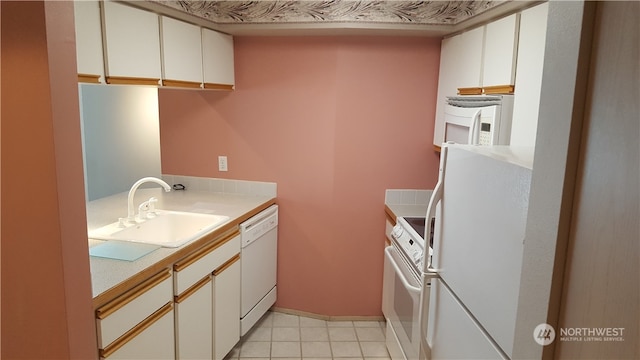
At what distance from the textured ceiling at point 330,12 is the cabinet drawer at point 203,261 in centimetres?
139

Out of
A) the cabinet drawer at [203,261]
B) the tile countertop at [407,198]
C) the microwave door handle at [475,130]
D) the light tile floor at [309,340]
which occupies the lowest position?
the light tile floor at [309,340]

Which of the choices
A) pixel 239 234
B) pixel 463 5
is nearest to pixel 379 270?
pixel 239 234

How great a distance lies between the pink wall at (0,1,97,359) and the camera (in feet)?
3.42

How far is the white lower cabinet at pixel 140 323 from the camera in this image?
1.50 meters

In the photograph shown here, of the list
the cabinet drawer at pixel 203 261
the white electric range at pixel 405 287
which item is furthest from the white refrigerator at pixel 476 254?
the cabinet drawer at pixel 203 261

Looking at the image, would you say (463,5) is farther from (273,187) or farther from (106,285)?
(106,285)

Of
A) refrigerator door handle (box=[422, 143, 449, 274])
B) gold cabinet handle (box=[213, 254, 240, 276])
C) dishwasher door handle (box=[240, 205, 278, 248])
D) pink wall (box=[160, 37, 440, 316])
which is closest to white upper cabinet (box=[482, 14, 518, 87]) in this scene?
refrigerator door handle (box=[422, 143, 449, 274])

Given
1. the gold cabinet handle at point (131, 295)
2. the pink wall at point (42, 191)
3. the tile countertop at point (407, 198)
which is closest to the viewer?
the pink wall at point (42, 191)

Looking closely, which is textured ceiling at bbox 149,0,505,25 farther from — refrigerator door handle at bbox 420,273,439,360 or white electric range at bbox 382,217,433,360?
refrigerator door handle at bbox 420,273,439,360

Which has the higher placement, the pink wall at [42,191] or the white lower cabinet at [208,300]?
the pink wall at [42,191]

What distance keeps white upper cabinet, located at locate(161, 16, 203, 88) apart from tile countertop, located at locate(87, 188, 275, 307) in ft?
2.62

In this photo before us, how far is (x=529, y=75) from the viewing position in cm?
177

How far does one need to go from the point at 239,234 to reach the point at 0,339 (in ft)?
4.66

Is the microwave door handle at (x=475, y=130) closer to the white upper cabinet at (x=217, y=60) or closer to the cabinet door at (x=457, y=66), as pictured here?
the cabinet door at (x=457, y=66)
